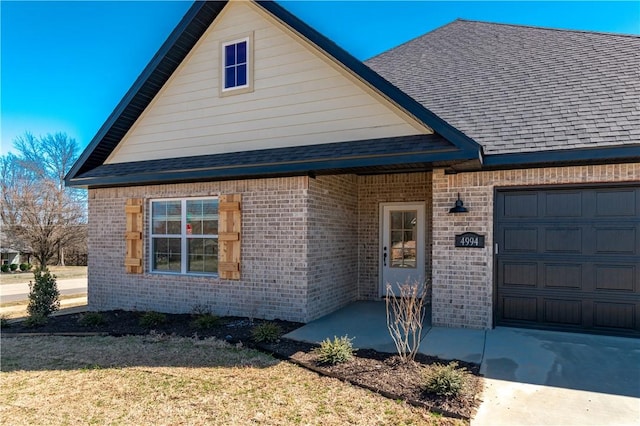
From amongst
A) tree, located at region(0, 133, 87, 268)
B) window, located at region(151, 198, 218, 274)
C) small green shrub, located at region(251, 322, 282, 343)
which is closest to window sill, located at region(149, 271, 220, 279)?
window, located at region(151, 198, 218, 274)

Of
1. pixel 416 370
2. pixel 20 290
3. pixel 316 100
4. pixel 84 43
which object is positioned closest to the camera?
pixel 416 370

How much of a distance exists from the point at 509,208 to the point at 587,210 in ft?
3.62

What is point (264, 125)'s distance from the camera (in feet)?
25.2

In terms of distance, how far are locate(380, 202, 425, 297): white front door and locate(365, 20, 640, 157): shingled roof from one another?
2.58 m

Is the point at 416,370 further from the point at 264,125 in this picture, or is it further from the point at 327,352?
the point at 264,125

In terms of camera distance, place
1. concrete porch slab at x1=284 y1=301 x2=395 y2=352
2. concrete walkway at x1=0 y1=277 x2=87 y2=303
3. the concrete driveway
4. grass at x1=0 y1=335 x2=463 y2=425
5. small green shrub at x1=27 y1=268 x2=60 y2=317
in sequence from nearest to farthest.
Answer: the concrete driveway → grass at x1=0 y1=335 x2=463 y2=425 → concrete porch slab at x1=284 y1=301 x2=395 y2=352 → small green shrub at x1=27 y1=268 x2=60 y2=317 → concrete walkway at x1=0 y1=277 x2=87 y2=303

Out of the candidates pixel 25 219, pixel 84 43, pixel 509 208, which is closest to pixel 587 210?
pixel 509 208

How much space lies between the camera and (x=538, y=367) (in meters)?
4.68

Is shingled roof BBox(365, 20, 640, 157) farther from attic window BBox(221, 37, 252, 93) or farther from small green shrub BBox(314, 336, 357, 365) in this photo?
small green shrub BBox(314, 336, 357, 365)

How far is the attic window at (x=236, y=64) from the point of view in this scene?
7.89m

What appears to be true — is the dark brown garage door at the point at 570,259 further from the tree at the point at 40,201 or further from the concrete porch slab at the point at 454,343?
the tree at the point at 40,201

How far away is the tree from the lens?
24.0 meters

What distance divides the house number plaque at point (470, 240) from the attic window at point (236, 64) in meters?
4.95

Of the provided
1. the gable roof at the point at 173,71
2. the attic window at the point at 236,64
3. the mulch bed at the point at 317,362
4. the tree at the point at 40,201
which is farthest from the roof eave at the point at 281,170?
the tree at the point at 40,201
